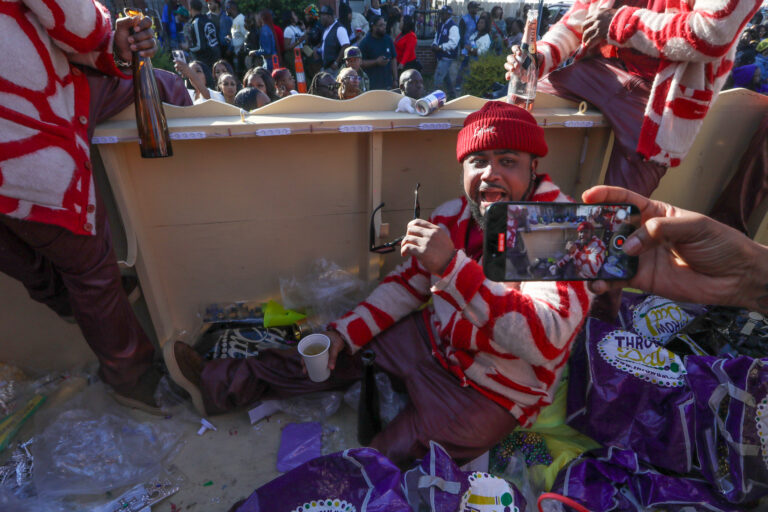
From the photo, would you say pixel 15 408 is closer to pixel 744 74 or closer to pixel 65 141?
pixel 65 141

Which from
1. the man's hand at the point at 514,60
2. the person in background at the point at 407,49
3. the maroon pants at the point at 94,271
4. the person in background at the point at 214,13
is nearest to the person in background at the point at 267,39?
the person in background at the point at 214,13

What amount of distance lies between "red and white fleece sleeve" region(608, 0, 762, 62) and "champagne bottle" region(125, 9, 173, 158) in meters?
2.02

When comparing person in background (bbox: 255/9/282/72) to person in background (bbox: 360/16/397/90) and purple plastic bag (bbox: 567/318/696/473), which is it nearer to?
person in background (bbox: 360/16/397/90)

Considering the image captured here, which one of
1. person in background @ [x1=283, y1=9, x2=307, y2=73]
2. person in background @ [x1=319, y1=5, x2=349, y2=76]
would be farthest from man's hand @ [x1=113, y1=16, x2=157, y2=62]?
person in background @ [x1=283, y1=9, x2=307, y2=73]

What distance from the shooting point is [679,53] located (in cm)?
176

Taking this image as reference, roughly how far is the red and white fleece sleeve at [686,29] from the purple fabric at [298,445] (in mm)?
2288

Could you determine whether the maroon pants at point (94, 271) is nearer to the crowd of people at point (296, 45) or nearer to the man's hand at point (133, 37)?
the man's hand at point (133, 37)

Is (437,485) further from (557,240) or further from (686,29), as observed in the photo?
(686,29)

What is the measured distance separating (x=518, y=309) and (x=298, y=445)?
1260 millimetres

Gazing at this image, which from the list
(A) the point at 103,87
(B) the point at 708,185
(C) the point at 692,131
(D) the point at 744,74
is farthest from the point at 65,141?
(D) the point at 744,74

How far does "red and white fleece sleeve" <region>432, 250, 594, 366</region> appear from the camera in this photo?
1.40 metres

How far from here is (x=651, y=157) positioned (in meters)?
1.99

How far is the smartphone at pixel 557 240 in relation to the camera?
3.99 feet

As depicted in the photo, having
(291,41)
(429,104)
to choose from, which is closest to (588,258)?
(429,104)
